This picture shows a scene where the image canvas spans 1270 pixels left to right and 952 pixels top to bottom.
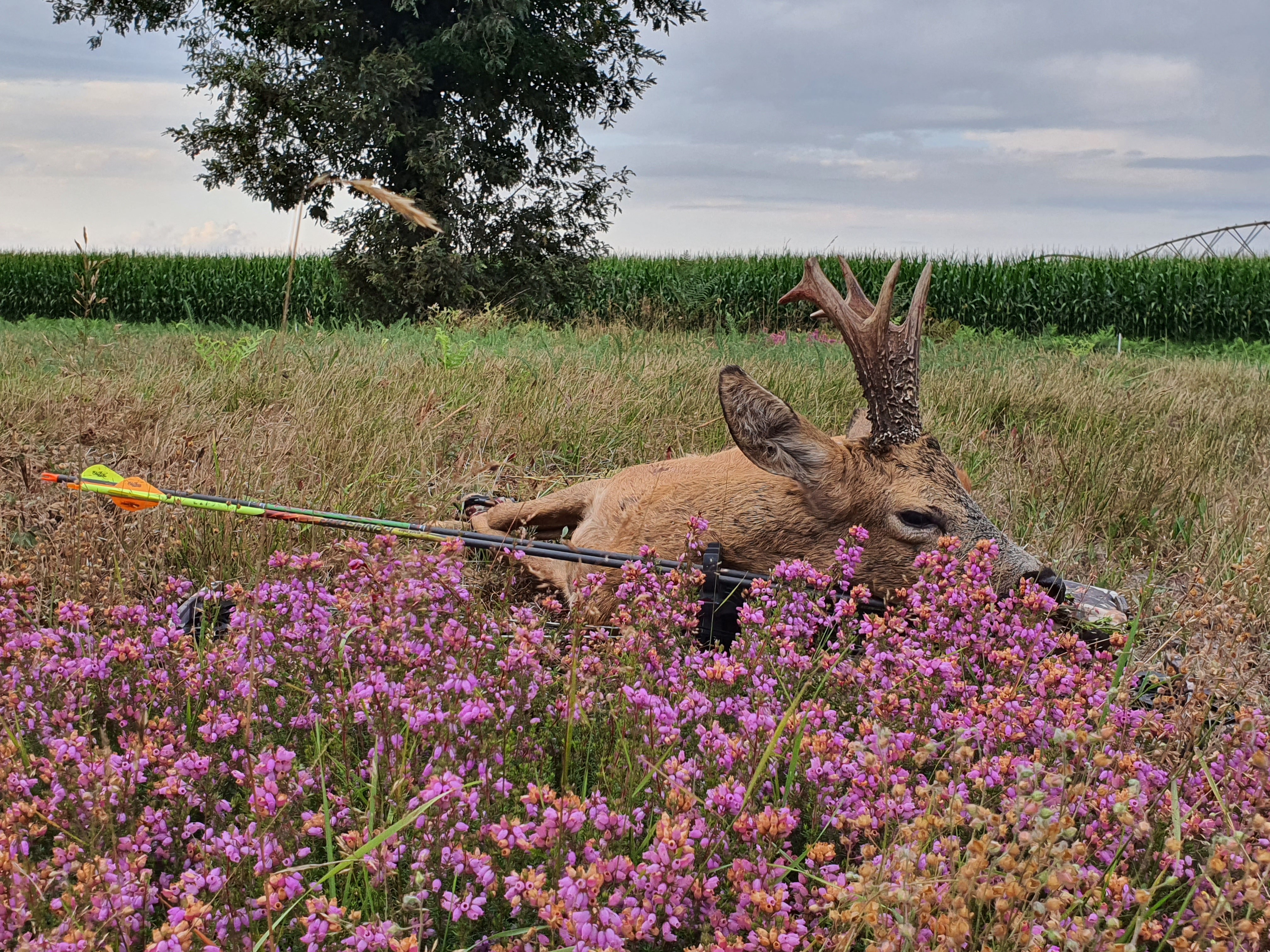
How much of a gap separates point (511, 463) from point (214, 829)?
3.50 metres

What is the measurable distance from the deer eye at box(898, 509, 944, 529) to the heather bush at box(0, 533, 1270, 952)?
1.75 ft

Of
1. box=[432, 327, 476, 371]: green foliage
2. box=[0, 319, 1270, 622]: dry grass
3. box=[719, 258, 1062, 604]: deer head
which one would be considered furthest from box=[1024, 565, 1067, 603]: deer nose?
box=[432, 327, 476, 371]: green foliage

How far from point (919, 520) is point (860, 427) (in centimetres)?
68

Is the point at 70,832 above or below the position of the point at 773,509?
below

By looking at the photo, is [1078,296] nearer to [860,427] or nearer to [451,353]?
[451,353]

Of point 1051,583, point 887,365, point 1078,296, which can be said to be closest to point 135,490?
point 887,365

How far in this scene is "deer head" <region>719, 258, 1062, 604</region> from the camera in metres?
3.23

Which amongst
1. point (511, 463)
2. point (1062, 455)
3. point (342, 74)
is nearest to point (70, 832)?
point (511, 463)

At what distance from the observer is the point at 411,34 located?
69.3ft

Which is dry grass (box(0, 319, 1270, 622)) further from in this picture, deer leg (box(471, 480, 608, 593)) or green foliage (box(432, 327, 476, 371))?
deer leg (box(471, 480, 608, 593))

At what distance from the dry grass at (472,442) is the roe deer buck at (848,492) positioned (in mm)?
1006

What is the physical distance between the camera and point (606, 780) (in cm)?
186

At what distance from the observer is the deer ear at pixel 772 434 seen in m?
3.14

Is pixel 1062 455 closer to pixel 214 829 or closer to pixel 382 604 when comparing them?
pixel 382 604
